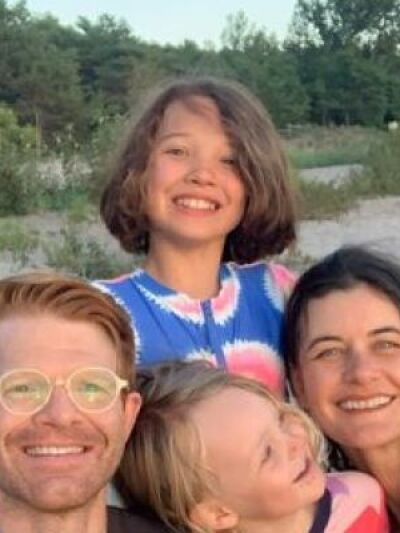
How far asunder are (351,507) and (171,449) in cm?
42

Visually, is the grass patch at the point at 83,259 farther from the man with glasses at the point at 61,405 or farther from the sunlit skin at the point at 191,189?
the man with glasses at the point at 61,405

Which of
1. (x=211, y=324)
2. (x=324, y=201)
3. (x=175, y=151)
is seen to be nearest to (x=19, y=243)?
(x=324, y=201)

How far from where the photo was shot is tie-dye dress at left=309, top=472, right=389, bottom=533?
2.60 m

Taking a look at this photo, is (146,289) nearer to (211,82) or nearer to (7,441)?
(211,82)

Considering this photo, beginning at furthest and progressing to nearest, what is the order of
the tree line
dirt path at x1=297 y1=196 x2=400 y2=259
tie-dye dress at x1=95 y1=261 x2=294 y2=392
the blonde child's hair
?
the tree line < dirt path at x1=297 y1=196 x2=400 y2=259 < tie-dye dress at x1=95 y1=261 x2=294 y2=392 < the blonde child's hair

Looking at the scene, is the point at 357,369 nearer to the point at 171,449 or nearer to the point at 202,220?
the point at 171,449

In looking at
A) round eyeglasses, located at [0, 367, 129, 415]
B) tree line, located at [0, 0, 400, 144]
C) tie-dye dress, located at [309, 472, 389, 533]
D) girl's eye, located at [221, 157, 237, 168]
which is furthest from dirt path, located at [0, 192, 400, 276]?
tree line, located at [0, 0, 400, 144]

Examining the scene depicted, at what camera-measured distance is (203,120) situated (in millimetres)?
3338

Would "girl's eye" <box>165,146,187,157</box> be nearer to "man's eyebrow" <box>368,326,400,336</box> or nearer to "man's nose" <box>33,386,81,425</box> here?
"man's eyebrow" <box>368,326,400,336</box>

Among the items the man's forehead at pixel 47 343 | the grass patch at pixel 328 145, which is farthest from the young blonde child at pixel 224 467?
the grass patch at pixel 328 145

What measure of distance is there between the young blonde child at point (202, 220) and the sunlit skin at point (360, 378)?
0.95 ft

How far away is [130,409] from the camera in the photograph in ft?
8.09

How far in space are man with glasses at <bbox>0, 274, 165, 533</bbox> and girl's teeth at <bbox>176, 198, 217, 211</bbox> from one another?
0.83m

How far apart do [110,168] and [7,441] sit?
1.47 m
